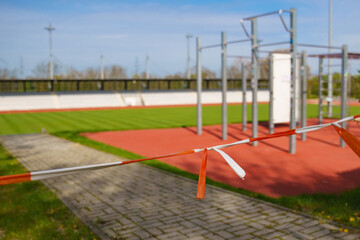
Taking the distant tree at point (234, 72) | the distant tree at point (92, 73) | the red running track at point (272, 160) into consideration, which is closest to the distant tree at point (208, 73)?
the distant tree at point (234, 72)

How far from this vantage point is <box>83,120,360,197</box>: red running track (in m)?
7.28

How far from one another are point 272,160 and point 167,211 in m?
4.92

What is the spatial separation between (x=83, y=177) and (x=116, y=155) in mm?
3010

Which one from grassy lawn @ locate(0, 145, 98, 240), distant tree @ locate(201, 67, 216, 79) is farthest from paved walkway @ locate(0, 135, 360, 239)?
distant tree @ locate(201, 67, 216, 79)

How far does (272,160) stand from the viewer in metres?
10.0

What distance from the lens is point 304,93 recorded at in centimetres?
1414

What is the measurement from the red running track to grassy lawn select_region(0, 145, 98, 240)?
2686 millimetres

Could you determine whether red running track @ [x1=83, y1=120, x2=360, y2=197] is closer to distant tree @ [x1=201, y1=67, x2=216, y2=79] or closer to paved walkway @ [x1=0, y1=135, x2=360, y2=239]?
paved walkway @ [x1=0, y1=135, x2=360, y2=239]

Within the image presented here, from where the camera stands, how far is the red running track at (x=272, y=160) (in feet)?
23.9

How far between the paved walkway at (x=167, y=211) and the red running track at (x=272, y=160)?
755 millimetres

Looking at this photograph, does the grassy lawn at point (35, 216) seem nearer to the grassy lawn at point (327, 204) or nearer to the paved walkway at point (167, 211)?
the paved walkway at point (167, 211)

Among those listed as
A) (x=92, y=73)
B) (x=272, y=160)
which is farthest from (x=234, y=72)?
(x=272, y=160)

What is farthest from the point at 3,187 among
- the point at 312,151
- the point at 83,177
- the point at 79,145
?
the point at 312,151

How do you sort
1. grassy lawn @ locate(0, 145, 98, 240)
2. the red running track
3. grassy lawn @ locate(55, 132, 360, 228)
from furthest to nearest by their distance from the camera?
the red running track < grassy lawn @ locate(55, 132, 360, 228) < grassy lawn @ locate(0, 145, 98, 240)
